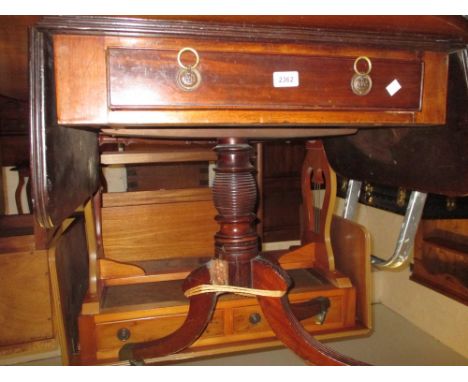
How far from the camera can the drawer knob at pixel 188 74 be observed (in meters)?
0.52

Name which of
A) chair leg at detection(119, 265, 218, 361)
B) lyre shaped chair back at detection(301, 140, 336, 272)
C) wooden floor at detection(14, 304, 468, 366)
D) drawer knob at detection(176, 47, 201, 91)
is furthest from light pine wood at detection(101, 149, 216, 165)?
drawer knob at detection(176, 47, 201, 91)

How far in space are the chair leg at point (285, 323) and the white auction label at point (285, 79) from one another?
0.41 m

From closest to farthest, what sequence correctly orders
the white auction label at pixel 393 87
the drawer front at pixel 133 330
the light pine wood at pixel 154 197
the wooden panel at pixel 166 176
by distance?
the white auction label at pixel 393 87 < the drawer front at pixel 133 330 < the light pine wood at pixel 154 197 < the wooden panel at pixel 166 176

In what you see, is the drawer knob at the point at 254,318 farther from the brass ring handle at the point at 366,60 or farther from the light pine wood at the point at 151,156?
the brass ring handle at the point at 366,60

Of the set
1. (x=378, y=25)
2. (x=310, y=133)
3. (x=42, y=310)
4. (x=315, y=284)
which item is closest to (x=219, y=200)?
(x=310, y=133)

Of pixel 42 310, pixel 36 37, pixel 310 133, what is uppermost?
pixel 36 37

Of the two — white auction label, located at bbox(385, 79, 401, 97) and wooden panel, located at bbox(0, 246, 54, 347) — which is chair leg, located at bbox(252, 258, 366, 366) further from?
wooden panel, located at bbox(0, 246, 54, 347)

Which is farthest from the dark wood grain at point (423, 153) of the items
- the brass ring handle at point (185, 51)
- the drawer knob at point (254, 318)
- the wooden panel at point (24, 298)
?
the wooden panel at point (24, 298)

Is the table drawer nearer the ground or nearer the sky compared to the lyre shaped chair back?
nearer the ground

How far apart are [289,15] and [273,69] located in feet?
0.27

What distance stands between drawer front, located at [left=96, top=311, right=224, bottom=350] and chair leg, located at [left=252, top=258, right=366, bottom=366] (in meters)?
0.43

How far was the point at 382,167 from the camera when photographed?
35.9 inches

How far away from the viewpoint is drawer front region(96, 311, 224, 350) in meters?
1.08

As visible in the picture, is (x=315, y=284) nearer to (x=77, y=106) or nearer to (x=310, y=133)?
(x=310, y=133)
